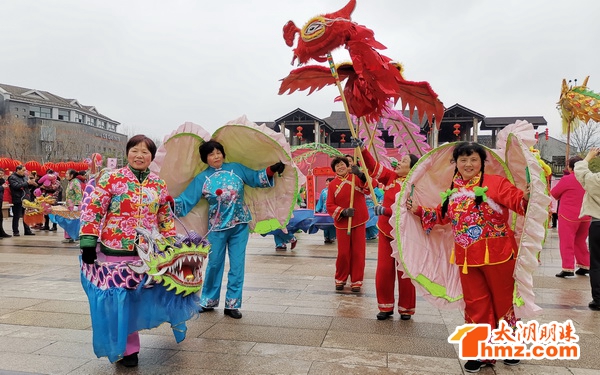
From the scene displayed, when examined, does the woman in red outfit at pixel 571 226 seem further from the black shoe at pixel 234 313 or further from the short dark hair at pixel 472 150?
the black shoe at pixel 234 313

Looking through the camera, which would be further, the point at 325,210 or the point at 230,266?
the point at 325,210

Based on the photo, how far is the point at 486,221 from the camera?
111 inches

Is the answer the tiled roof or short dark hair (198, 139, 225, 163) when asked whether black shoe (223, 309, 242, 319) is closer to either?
short dark hair (198, 139, 225, 163)

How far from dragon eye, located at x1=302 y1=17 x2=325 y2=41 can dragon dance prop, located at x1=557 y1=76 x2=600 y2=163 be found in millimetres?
4670

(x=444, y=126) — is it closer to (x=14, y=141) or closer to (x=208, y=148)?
(x=208, y=148)

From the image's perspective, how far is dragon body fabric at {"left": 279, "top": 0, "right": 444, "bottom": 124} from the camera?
3873mm

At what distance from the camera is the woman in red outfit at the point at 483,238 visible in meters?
2.77

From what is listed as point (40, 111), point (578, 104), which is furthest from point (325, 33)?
point (40, 111)

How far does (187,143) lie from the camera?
4059 millimetres

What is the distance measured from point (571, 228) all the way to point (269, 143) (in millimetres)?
4153

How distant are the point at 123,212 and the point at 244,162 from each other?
1654mm

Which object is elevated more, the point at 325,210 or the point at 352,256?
the point at 325,210

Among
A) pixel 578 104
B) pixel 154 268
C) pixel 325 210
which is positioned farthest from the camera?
pixel 325 210

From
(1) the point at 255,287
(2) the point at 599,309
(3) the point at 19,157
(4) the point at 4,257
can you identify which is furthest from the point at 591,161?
(3) the point at 19,157
